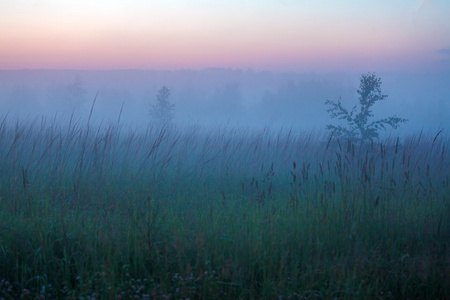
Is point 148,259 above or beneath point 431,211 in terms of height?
beneath

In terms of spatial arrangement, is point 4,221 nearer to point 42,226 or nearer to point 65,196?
point 42,226

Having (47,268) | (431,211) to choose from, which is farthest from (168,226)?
(431,211)

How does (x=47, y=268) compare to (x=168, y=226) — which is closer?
(x=47, y=268)

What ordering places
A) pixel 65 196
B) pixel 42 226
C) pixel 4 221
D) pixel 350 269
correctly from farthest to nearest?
pixel 65 196 → pixel 4 221 → pixel 42 226 → pixel 350 269

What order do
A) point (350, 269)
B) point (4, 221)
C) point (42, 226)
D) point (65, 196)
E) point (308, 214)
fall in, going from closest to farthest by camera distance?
point (350, 269)
point (42, 226)
point (4, 221)
point (308, 214)
point (65, 196)

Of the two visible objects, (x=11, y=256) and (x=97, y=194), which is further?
(x=97, y=194)

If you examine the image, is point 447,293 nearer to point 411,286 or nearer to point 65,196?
point 411,286

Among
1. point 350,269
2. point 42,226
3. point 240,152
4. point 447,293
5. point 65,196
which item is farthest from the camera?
point 240,152

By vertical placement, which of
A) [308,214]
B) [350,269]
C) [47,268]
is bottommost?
[47,268]

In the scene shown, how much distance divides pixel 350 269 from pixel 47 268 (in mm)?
2428

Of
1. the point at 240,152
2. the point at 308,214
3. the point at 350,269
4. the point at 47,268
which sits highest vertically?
the point at 240,152

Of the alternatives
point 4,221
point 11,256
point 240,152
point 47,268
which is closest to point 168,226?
point 47,268

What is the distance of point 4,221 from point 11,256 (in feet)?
2.41

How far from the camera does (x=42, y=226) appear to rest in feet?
9.73
